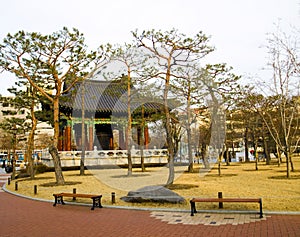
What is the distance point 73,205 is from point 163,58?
7.62 m

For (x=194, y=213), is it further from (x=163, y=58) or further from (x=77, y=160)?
(x=77, y=160)

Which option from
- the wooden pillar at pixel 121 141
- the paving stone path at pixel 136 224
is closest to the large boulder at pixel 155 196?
the paving stone path at pixel 136 224

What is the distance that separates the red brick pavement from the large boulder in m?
0.87

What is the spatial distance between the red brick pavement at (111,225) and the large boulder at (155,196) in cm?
87

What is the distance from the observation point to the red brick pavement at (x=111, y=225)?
682 cm

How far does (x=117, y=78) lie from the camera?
19766 mm

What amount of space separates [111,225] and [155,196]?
8.62 ft

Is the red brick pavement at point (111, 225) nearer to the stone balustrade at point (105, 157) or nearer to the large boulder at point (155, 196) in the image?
the large boulder at point (155, 196)

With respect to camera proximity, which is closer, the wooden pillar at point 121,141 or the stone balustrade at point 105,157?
the stone balustrade at point 105,157

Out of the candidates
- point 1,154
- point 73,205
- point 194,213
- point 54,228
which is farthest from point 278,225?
point 1,154

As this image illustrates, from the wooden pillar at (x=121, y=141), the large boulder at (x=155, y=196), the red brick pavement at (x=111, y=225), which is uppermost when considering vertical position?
the wooden pillar at (x=121, y=141)

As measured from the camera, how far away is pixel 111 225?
7734 millimetres

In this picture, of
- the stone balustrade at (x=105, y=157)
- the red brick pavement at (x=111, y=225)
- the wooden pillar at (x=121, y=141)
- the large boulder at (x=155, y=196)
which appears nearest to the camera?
the red brick pavement at (x=111, y=225)

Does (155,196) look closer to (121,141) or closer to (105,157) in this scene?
(105,157)
